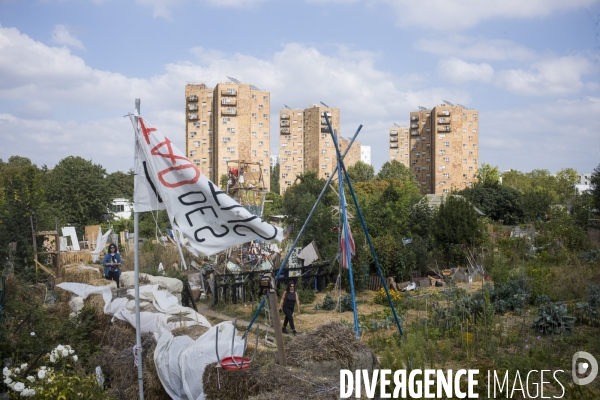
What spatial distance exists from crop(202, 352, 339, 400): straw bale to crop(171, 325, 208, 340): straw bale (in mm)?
1660

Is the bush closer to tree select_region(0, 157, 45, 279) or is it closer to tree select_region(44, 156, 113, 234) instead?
tree select_region(0, 157, 45, 279)

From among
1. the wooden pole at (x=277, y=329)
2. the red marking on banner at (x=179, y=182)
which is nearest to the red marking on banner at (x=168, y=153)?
the red marking on banner at (x=179, y=182)

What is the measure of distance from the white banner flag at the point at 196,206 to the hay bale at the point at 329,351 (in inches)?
62.2

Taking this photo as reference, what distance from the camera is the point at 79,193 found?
46.9 meters

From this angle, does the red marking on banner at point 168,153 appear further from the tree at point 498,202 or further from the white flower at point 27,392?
the tree at point 498,202

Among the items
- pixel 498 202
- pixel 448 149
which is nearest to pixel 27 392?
pixel 498 202

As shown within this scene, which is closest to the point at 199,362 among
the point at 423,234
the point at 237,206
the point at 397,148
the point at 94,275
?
the point at 237,206

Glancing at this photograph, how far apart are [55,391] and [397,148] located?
139 meters

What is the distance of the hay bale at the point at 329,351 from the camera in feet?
22.7

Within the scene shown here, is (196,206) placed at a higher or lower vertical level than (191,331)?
higher

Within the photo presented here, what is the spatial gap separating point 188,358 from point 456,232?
59.1ft

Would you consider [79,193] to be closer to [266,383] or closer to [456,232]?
[456,232]

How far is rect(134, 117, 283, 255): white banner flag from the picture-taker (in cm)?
651

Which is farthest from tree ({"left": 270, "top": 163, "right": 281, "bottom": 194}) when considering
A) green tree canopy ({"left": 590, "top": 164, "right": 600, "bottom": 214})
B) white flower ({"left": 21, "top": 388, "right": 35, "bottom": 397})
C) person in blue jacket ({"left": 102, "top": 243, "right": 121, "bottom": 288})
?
white flower ({"left": 21, "top": 388, "right": 35, "bottom": 397})
